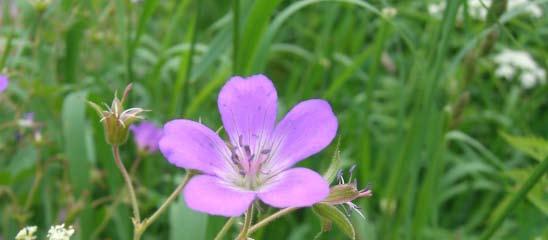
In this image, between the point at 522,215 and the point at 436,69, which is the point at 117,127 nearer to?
the point at 436,69

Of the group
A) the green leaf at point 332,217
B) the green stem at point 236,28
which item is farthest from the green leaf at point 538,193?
the green leaf at point 332,217

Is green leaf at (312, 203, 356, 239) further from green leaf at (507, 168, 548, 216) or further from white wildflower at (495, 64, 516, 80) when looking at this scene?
white wildflower at (495, 64, 516, 80)

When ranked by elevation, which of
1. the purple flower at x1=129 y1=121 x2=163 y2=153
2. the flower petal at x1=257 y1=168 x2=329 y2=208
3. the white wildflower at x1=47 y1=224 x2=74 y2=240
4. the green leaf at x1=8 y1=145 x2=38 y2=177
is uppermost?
the flower petal at x1=257 y1=168 x2=329 y2=208

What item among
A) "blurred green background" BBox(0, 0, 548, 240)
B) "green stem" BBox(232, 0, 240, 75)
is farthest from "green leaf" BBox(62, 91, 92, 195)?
"green stem" BBox(232, 0, 240, 75)

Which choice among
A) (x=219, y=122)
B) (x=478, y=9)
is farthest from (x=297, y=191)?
(x=478, y=9)

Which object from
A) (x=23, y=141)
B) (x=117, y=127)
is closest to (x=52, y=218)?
(x=23, y=141)

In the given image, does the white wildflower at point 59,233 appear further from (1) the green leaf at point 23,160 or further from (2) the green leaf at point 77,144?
(1) the green leaf at point 23,160
